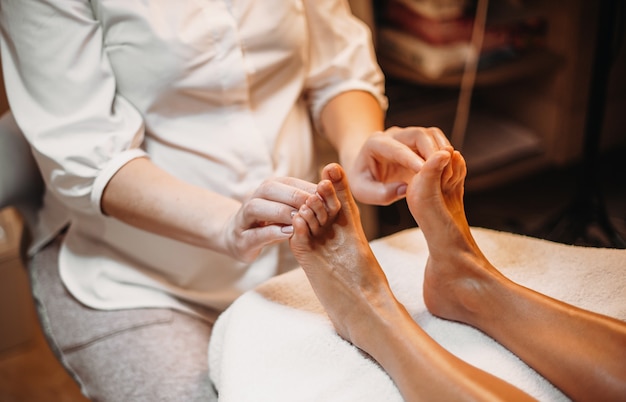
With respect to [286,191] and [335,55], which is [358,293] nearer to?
[286,191]

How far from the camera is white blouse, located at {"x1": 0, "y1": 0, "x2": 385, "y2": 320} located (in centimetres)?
87

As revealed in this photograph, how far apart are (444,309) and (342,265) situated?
136mm

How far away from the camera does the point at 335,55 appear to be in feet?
3.59

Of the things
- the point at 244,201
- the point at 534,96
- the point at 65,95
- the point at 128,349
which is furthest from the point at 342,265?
the point at 534,96

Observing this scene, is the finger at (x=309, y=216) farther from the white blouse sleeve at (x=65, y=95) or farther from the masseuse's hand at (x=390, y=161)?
the white blouse sleeve at (x=65, y=95)

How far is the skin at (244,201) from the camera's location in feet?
2.51

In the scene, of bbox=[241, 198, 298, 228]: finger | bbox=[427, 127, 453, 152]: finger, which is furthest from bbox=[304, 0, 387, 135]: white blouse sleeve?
Answer: bbox=[241, 198, 298, 228]: finger

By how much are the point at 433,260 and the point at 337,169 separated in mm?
174

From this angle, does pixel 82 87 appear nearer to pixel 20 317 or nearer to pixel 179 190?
pixel 179 190

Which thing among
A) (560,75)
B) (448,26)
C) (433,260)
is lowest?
(560,75)

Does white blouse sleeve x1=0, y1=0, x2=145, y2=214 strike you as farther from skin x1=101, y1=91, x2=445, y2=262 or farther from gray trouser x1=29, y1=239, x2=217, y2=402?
gray trouser x1=29, y1=239, x2=217, y2=402

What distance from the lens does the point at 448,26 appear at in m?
1.78

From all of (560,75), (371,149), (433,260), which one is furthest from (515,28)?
(433,260)

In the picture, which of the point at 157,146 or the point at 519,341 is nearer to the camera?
the point at 519,341
